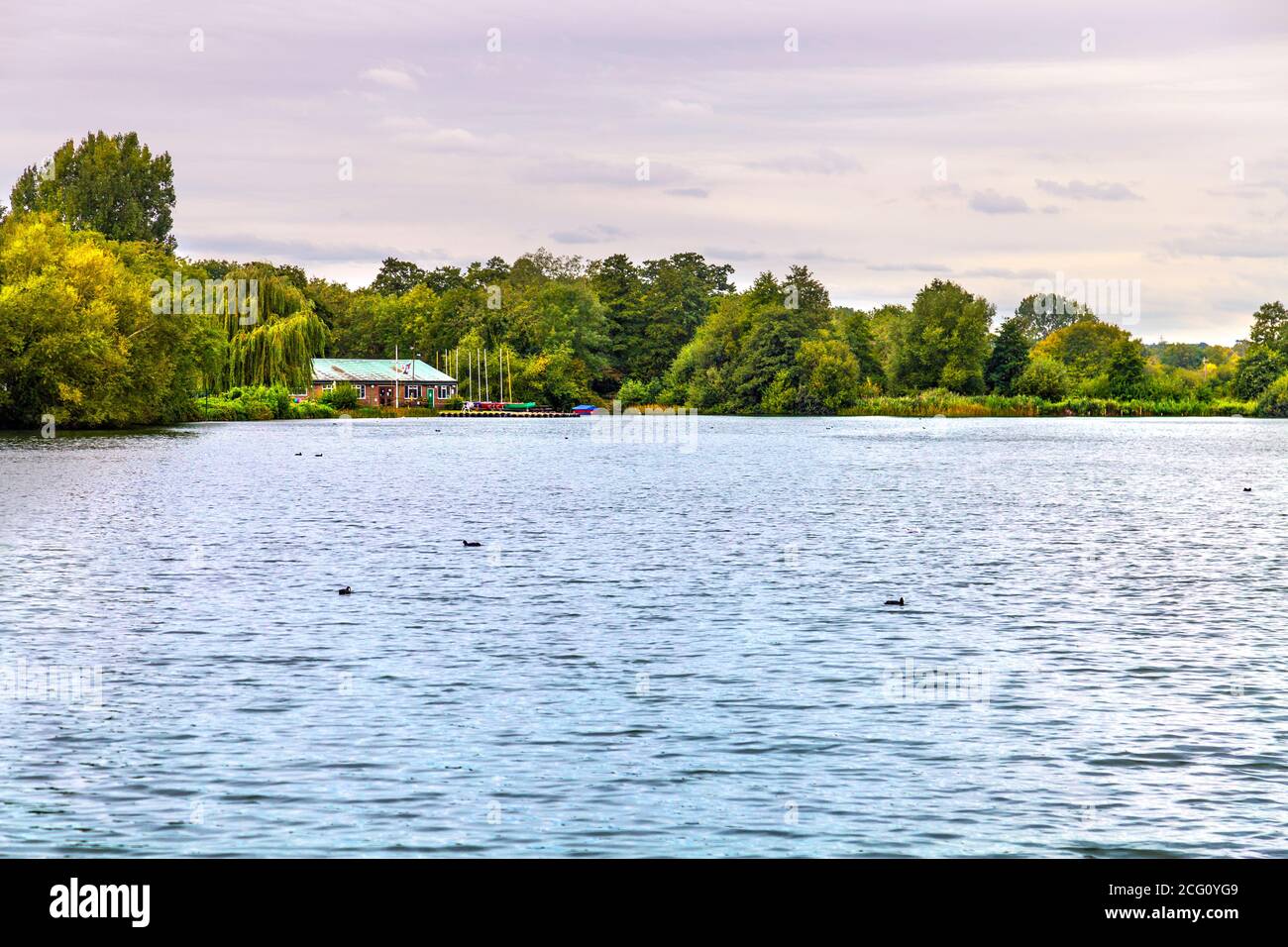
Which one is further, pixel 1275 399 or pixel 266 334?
pixel 1275 399

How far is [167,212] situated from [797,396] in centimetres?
8060

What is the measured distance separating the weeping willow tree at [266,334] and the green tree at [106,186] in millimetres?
10045

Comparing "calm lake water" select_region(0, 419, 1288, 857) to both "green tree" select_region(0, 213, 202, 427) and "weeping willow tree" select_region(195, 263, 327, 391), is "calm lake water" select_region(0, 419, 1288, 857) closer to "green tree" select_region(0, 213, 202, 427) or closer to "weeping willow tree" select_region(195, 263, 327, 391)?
"green tree" select_region(0, 213, 202, 427)

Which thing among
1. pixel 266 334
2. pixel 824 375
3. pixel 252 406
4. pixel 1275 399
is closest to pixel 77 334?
pixel 252 406

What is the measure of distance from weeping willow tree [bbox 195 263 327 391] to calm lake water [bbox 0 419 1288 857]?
113207mm

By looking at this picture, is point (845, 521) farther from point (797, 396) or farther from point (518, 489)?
point (797, 396)

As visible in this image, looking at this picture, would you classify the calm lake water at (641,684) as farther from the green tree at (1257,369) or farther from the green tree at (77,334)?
the green tree at (1257,369)

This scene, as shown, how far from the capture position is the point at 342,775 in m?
14.7

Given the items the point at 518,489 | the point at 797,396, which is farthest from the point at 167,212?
the point at 518,489

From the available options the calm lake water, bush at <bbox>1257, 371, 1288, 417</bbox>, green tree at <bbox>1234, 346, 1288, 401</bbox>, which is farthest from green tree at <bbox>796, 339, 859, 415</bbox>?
the calm lake water

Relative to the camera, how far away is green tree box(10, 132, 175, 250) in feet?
531

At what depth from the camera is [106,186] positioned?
16250cm

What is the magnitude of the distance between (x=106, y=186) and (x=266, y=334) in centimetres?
2578
